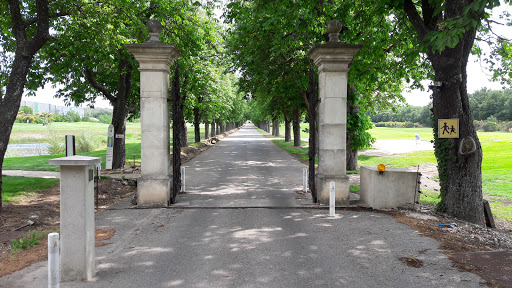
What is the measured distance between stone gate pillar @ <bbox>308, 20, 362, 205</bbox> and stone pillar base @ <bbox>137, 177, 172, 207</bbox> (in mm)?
4018

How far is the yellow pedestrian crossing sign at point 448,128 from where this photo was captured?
8.01 metres

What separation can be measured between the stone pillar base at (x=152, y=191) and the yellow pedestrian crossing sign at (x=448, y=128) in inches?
266

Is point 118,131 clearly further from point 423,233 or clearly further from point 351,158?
point 423,233

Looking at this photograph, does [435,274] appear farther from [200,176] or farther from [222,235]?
[200,176]

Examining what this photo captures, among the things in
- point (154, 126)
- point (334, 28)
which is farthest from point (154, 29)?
point (334, 28)

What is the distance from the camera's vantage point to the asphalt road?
4.60 meters

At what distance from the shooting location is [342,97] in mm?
8867

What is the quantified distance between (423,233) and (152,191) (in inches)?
246

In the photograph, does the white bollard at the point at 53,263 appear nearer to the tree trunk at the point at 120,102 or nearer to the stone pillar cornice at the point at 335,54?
the stone pillar cornice at the point at 335,54

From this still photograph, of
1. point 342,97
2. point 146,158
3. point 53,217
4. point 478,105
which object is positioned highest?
point 478,105

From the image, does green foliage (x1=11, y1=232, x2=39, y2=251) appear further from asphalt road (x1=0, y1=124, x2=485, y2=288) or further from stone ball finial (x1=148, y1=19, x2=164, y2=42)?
stone ball finial (x1=148, y1=19, x2=164, y2=42)

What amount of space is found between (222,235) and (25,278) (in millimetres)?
3100

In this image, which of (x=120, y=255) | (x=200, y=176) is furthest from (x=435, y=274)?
(x=200, y=176)

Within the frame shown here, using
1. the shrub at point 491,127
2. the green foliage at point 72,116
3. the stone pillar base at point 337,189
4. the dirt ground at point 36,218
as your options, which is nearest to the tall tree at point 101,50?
the dirt ground at point 36,218
